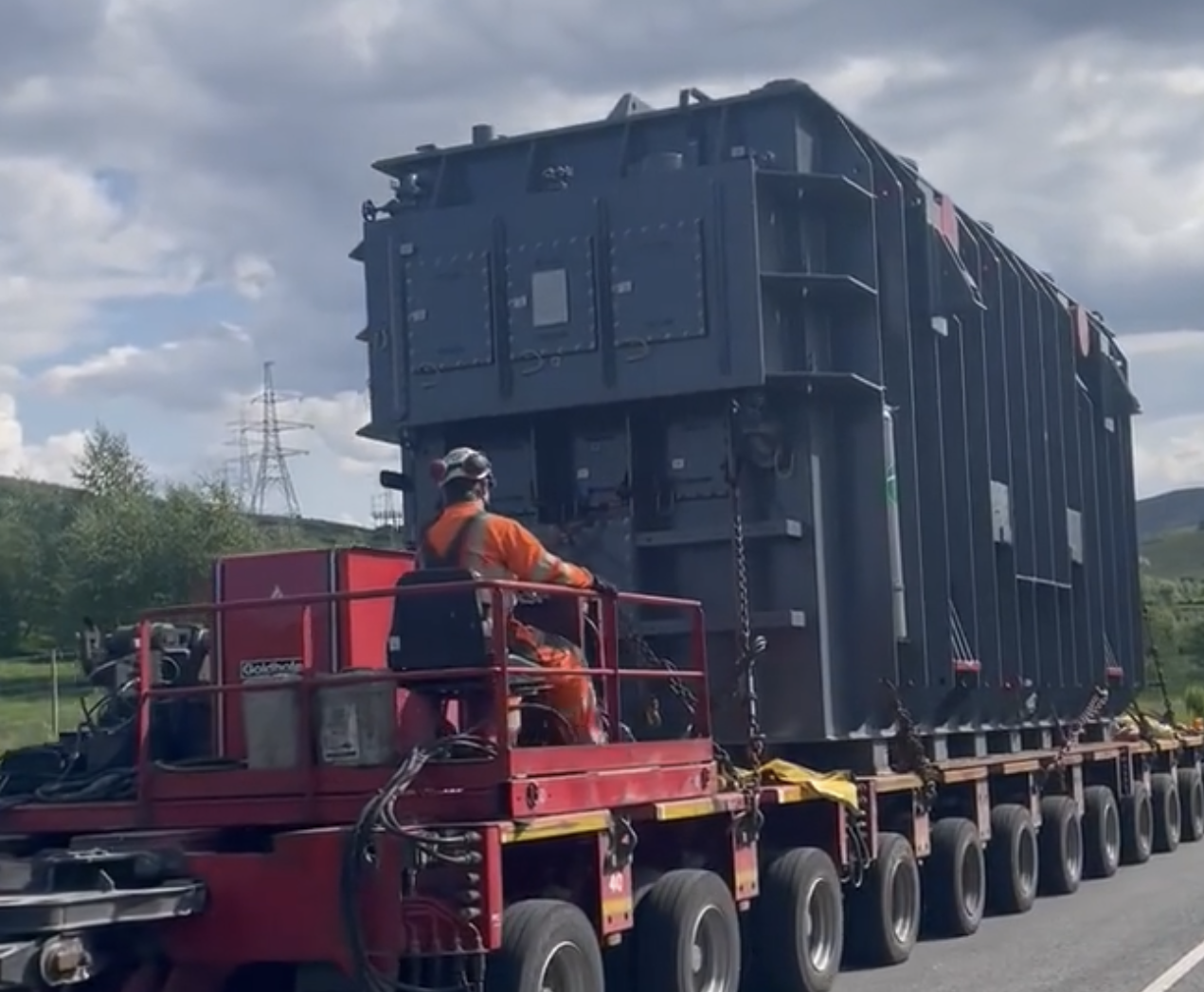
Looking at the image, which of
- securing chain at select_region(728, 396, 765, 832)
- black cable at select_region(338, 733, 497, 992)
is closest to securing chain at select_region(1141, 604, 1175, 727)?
securing chain at select_region(728, 396, 765, 832)

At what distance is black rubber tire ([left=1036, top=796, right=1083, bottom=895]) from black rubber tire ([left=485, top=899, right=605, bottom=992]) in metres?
8.70

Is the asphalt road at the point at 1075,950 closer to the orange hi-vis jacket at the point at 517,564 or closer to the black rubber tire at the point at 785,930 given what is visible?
the black rubber tire at the point at 785,930

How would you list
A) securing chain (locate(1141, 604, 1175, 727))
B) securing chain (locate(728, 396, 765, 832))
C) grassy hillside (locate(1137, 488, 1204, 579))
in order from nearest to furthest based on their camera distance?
securing chain (locate(728, 396, 765, 832)) → securing chain (locate(1141, 604, 1175, 727)) → grassy hillside (locate(1137, 488, 1204, 579))

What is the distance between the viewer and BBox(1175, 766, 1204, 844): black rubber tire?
21891 millimetres

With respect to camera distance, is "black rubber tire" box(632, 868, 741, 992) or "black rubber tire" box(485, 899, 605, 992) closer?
"black rubber tire" box(485, 899, 605, 992)

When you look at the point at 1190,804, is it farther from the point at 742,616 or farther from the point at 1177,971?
the point at 742,616

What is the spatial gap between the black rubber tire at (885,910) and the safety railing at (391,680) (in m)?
2.63

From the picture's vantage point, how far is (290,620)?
9.37 meters

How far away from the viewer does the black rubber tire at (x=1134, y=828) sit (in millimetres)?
19094

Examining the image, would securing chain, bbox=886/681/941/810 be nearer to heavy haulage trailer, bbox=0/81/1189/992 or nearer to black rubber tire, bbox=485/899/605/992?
heavy haulage trailer, bbox=0/81/1189/992

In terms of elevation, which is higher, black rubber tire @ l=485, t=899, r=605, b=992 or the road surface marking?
black rubber tire @ l=485, t=899, r=605, b=992

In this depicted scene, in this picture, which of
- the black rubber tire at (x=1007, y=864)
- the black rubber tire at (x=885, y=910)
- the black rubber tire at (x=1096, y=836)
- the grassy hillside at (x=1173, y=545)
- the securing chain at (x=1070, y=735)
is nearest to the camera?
the black rubber tire at (x=885, y=910)

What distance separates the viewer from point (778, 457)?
1198cm

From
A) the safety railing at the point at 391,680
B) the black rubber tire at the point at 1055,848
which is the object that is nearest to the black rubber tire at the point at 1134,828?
the black rubber tire at the point at 1055,848
